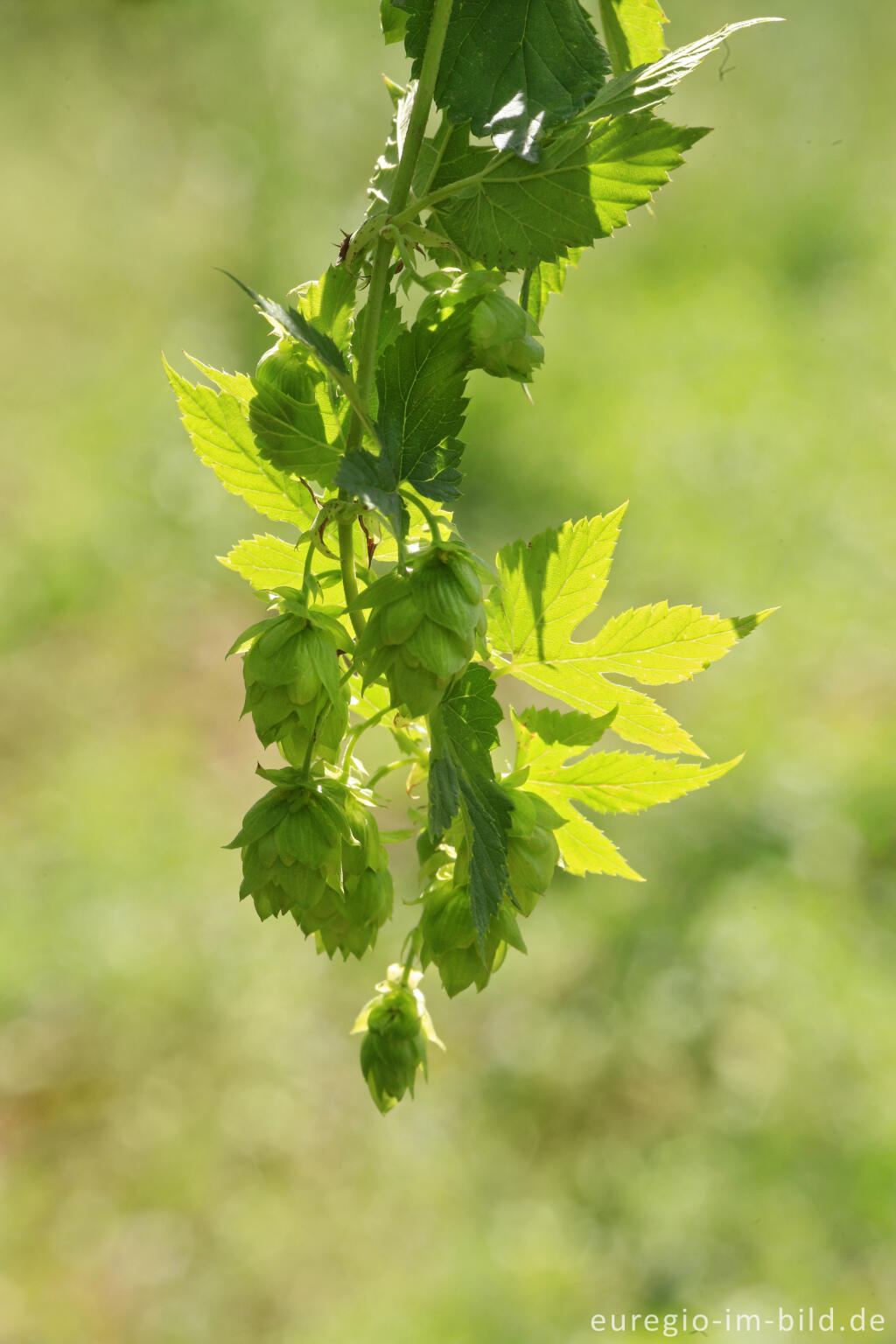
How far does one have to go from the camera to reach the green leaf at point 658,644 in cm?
85

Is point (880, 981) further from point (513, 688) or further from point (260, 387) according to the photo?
point (260, 387)

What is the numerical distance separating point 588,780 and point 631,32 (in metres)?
0.51

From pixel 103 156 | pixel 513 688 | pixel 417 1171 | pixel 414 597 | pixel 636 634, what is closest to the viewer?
pixel 414 597

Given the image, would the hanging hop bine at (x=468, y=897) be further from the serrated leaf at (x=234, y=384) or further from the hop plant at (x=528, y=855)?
the serrated leaf at (x=234, y=384)

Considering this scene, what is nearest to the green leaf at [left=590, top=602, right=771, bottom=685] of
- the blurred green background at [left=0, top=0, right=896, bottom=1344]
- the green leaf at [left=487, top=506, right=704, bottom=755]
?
the green leaf at [left=487, top=506, right=704, bottom=755]

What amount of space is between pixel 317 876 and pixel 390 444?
0.25 m

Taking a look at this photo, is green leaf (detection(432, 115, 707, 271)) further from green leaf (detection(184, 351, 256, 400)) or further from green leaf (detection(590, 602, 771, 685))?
green leaf (detection(590, 602, 771, 685))

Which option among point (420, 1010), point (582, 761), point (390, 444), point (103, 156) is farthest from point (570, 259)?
point (103, 156)

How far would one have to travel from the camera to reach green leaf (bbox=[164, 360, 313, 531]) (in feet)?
2.61

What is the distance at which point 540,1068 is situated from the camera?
2.39 m

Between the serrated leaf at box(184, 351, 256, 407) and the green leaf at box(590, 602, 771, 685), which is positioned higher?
the serrated leaf at box(184, 351, 256, 407)

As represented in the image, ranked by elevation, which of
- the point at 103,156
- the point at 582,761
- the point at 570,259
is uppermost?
the point at 103,156

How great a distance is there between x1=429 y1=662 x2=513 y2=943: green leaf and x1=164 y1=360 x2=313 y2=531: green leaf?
21cm

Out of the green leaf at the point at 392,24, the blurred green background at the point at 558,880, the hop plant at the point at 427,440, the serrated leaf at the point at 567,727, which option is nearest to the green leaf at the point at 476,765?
the hop plant at the point at 427,440
